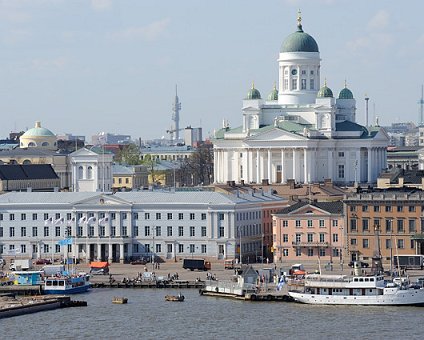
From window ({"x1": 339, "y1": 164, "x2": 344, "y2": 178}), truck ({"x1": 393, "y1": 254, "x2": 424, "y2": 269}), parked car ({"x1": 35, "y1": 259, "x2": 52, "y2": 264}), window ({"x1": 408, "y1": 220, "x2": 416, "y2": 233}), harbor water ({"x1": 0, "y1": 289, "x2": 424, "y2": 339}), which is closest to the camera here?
harbor water ({"x1": 0, "y1": 289, "x2": 424, "y2": 339})

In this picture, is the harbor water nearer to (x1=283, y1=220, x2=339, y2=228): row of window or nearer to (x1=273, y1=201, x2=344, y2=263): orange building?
(x1=273, y1=201, x2=344, y2=263): orange building

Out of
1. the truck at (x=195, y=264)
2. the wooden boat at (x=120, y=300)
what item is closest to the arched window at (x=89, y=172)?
the truck at (x=195, y=264)

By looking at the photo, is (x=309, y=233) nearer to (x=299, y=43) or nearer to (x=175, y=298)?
(x=175, y=298)

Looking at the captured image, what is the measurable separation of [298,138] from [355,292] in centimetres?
6071

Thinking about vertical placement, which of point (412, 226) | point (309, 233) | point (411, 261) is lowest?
point (411, 261)

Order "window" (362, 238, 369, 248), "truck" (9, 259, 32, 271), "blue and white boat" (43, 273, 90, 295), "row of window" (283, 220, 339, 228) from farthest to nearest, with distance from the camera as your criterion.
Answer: "row of window" (283, 220, 339, 228)
"window" (362, 238, 369, 248)
"truck" (9, 259, 32, 271)
"blue and white boat" (43, 273, 90, 295)

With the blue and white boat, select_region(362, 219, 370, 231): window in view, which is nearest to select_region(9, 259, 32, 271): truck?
the blue and white boat

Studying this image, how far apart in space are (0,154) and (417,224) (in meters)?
80.2

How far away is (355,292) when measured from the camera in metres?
88.9

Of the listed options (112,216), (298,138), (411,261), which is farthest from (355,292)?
(298,138)

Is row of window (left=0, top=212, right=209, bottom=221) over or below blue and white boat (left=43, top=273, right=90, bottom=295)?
over

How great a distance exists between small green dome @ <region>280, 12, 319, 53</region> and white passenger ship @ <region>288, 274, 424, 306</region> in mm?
68259

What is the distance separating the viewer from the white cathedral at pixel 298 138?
491ft

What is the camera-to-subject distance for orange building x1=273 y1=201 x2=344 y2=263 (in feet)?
352
